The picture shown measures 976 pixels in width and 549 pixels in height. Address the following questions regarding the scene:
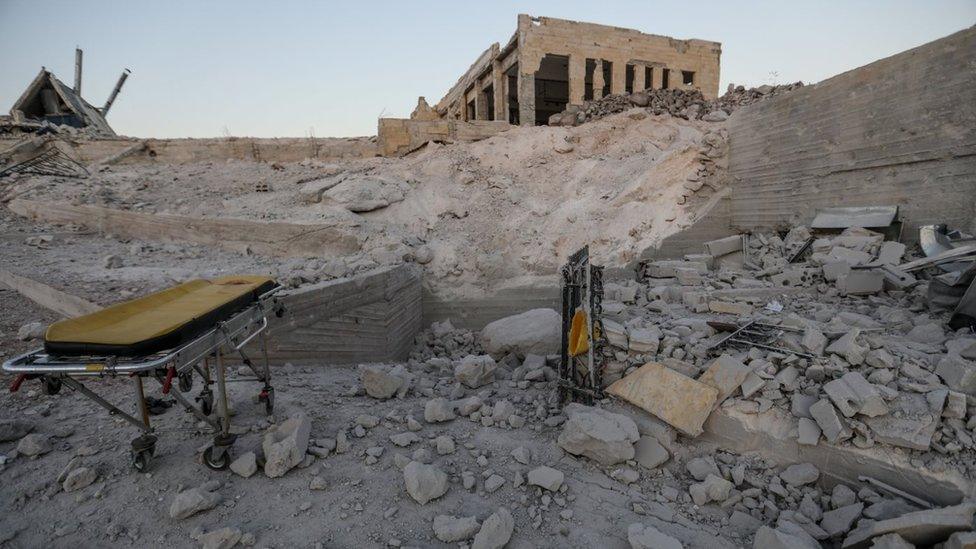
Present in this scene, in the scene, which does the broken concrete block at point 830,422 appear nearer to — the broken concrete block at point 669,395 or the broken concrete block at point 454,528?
the broken concrete block at point 669,395

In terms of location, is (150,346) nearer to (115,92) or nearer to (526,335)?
(526,335)

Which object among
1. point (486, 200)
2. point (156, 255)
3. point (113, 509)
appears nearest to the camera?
point (113, 509)

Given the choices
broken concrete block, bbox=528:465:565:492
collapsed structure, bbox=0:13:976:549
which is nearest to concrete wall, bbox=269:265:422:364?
collapsed structure, bbox=0:13:976:549

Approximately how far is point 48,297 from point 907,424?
8496mm

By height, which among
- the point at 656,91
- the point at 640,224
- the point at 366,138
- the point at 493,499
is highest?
the point at 656,91

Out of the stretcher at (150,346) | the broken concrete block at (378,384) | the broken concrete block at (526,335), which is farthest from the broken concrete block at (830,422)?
the stretcher at (150,346)

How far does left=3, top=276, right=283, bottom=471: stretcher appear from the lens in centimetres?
207

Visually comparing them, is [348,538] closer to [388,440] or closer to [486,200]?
[388,440]

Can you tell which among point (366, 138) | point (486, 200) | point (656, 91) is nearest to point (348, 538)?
point (486, 200)

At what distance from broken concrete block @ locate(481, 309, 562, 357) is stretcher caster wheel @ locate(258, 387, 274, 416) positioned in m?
3.04

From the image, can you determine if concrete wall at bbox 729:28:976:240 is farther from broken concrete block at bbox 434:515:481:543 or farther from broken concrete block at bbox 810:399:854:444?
broken concrete block at bbox 434:515:481:543

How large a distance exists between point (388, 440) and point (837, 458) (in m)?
3.47

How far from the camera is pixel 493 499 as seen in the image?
9.98ft

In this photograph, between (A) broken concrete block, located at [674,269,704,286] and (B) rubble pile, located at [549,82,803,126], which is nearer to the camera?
(A) broken concrete block, located at [674,269,704,286]
